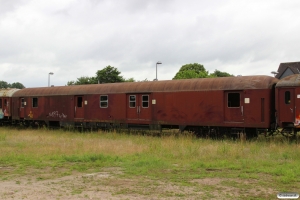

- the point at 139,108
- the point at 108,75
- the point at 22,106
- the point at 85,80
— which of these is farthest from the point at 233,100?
the point at 85,80

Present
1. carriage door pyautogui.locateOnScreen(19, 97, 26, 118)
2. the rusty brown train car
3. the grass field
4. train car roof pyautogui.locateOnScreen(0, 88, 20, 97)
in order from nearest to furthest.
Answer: the grass field, the rusty brown train car, carriage door pyautogui.locateOnScreen(19, 97, 26, 118), train car roof pyautogui.locateOnScreen(0, 88, 20, 97)

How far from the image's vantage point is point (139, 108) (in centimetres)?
1911

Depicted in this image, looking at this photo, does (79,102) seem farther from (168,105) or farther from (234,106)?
(234,106)

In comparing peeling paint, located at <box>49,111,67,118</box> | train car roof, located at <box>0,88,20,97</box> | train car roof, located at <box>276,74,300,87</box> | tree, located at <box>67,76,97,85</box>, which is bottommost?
peeling paint, located at <box>49,111,67,118</box>

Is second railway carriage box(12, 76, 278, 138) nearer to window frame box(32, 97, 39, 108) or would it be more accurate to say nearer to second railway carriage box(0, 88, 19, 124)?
window frame box(32, 97, 39, 108)

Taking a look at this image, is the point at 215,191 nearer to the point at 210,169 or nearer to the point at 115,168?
the point at 210,169

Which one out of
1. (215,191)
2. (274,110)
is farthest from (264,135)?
(215,191)

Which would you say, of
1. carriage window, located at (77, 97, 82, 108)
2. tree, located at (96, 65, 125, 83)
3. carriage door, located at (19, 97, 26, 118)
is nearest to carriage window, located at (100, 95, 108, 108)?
carriage window, located at (77, 97, 82, 108)

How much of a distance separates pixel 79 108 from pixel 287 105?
1264 centimetres

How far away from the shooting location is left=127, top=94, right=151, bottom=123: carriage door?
18.8 metres

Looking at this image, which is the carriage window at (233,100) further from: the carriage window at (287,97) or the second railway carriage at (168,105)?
the carriage window at (287,97)

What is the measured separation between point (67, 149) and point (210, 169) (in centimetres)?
608

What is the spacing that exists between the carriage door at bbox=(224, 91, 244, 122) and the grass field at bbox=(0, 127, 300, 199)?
2696 mm

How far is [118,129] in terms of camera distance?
20.2 metres
